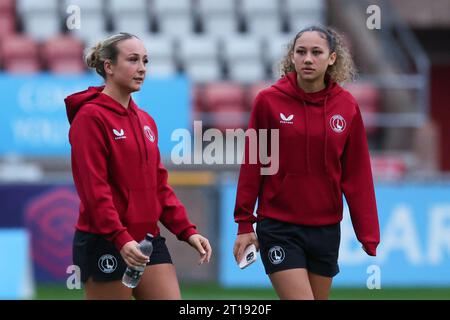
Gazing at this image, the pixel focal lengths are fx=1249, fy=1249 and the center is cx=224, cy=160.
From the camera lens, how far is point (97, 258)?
19.0 feet

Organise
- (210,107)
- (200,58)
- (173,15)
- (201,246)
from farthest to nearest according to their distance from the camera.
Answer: (173,15), (200,58), (210,107), (201,246)

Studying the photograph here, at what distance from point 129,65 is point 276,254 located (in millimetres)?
1151

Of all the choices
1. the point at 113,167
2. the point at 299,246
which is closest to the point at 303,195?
the point at 299,246

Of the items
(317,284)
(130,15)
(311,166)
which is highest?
(130,15)

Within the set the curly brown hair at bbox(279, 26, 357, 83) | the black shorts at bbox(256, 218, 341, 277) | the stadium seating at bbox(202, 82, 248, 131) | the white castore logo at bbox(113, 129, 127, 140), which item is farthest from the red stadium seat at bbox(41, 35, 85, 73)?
the white castore logo at bbox(113, 129, 127, 140)

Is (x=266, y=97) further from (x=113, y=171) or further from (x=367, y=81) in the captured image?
(x=367, y=81)

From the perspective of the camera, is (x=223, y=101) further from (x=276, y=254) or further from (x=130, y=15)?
(x=276, y=254)

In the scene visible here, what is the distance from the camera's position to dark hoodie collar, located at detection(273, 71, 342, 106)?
6.20 metres

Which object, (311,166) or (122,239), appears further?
(311,166)

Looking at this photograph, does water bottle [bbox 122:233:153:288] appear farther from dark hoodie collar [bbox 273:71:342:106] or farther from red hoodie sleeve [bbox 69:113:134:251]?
dark hoodie collar [bbox 273:71:342:106]

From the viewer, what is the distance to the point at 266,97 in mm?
6191

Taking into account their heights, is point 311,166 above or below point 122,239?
above

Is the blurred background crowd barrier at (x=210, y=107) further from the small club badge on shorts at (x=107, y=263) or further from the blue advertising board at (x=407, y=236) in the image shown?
the small club badge on shorts at (x=107, y=263)

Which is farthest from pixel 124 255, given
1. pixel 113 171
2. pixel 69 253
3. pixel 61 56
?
pixel 61 56
